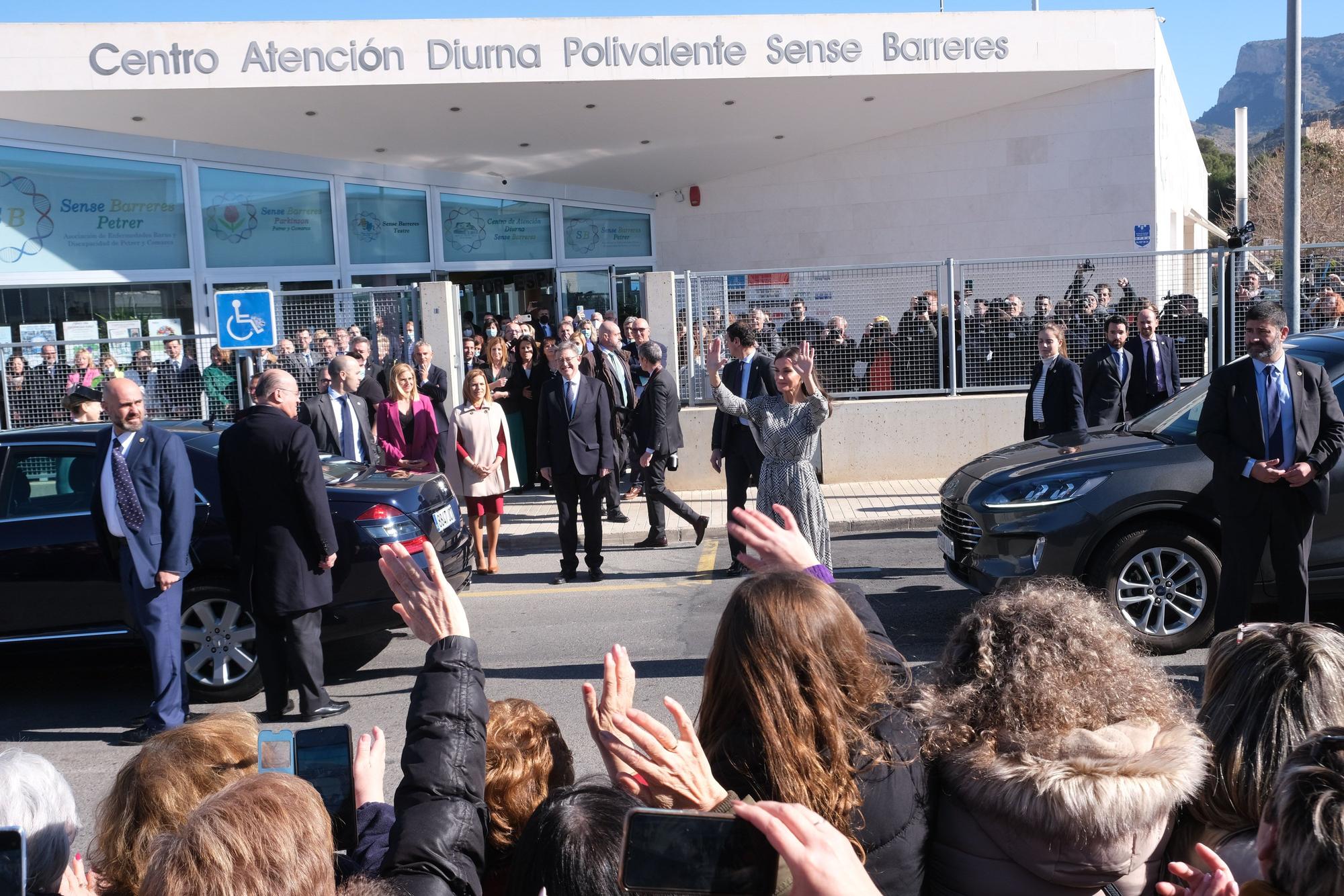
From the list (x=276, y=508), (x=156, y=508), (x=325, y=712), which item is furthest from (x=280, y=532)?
(x=325, y=712)

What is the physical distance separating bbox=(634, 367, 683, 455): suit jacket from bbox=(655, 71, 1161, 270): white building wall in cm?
1141

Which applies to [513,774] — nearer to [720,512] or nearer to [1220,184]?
[720,512]

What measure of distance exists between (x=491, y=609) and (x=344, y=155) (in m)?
12.7

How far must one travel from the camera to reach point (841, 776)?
2.28 m

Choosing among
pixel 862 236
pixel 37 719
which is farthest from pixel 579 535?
pixel 862 236

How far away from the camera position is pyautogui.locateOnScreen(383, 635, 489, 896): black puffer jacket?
2.32m

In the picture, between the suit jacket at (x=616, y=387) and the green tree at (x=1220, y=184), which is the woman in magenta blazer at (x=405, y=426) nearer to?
the suit jacket at (x=616, y=387)

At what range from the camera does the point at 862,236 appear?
69.8 ft

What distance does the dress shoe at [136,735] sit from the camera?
20.4ft

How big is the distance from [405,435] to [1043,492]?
567cm

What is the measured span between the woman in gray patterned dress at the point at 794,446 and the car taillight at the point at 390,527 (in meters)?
2.08

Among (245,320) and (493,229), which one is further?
(493,229)

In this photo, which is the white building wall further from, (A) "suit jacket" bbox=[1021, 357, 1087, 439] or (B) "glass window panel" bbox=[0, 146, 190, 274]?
(A) "suit jacket" bbox=[1021, 357, 1087, 439]

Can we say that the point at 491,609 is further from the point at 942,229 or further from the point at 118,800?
the point at 942,229
